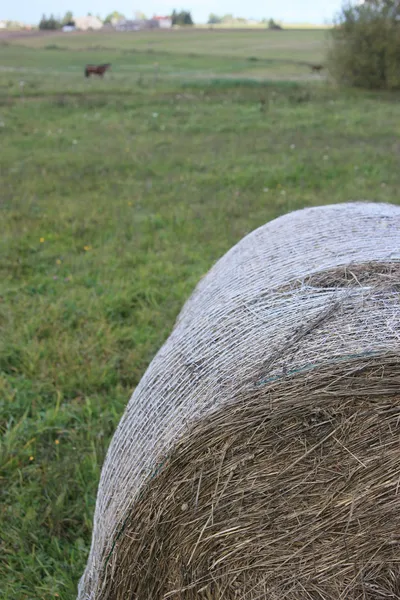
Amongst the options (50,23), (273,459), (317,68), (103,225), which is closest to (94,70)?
(317,68)

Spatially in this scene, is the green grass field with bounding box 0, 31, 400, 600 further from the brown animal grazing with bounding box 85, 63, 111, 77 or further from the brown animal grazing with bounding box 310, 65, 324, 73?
the brown animal grazing with bounding box 310, 65, 324, 73

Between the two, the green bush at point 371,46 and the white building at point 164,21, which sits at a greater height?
the white building at point 164,21

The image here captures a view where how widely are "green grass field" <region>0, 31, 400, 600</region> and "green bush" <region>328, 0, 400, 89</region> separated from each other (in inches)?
221

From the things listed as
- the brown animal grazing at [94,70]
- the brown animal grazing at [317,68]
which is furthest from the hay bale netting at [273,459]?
the brown animal grazing at [317,68]

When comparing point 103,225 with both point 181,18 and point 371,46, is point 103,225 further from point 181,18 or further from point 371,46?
point 181,18

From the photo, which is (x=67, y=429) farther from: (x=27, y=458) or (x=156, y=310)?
(x=156, y=310)

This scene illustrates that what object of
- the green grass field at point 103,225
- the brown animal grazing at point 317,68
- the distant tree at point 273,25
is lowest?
the green grass field at point 103,225

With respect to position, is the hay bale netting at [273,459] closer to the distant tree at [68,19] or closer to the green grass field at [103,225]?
the green grass field at [103,225]

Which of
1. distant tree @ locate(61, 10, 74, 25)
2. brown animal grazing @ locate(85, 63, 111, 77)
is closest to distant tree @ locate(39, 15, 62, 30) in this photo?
distant tree @ locate(61, 10, 74, 25)

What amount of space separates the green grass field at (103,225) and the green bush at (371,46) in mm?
5603

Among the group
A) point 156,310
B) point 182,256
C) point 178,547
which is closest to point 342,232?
point 178,547

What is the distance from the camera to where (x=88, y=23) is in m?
68.4

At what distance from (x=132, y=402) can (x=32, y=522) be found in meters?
1.04

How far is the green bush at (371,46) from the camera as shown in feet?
75.3
